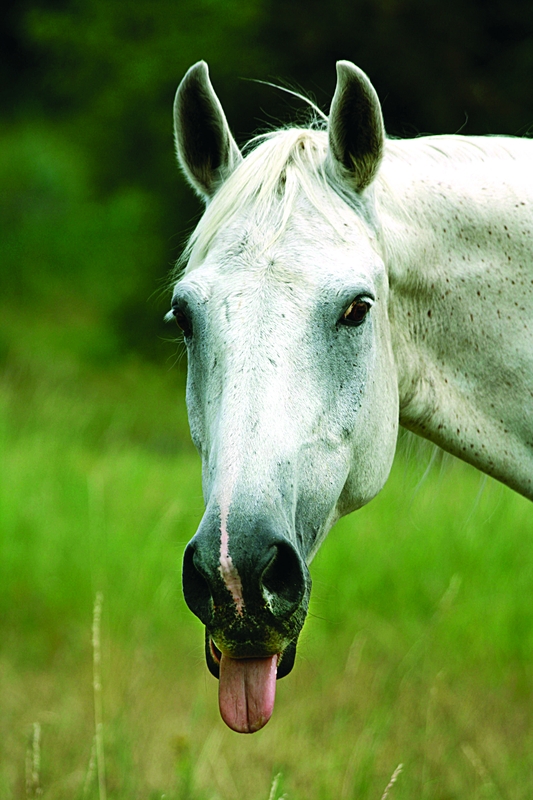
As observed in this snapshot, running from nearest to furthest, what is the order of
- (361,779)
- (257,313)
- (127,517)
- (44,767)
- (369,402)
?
(257,313) → (369,402) → (361,779) → (44,767) → (127,517)

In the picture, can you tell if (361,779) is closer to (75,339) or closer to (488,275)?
(488,275)

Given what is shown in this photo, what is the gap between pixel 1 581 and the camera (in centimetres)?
512

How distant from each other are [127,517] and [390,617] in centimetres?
205

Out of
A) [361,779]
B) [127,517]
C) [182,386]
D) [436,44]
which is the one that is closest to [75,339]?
[182,386]

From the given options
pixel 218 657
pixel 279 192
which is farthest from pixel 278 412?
pixel 279 192

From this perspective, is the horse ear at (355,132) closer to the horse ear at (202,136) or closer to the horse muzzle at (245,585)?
the horse ear at (202,136)

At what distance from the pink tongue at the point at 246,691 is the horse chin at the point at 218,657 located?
1.0 inches

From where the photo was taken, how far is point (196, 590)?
1.87 meters

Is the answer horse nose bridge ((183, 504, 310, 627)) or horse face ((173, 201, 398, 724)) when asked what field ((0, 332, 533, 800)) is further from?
horse nose bridge ((183, 504, 310, 627))

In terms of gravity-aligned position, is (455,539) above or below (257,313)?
below

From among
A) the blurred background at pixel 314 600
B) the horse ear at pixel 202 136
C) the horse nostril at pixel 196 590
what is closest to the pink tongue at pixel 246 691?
the horse nostril at pixel 196 590

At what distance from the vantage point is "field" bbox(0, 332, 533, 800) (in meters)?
3.60

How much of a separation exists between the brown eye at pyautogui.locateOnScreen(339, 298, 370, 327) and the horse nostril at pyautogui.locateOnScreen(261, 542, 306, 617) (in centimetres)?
66

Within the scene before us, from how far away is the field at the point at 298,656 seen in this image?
11.8 ft
